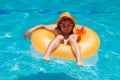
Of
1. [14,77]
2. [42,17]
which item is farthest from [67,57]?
[42,17]

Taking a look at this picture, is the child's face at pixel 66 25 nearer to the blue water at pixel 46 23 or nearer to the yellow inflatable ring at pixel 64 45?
the yellow inflatable ring at pixel 64 45

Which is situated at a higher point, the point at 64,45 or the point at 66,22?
the point at 66,22

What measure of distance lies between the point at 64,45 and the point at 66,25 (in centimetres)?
45

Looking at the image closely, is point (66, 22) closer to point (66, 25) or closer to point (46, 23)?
point (66, 25)

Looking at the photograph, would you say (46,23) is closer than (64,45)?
No

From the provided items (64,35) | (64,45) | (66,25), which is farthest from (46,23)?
(64,45)

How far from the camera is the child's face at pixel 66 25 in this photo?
17.1 ft

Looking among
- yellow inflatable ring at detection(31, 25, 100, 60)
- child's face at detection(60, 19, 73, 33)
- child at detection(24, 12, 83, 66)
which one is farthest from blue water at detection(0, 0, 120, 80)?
child's face at detection(60, 19, 73, 33)

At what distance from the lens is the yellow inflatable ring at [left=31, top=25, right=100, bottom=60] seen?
4809 millimetres

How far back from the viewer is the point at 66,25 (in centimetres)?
525

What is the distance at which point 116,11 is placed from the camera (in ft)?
30.1

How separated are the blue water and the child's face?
54 centimetres

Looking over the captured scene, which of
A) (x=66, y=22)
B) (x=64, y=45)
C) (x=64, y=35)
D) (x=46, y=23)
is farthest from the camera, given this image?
(x=46, y=23)

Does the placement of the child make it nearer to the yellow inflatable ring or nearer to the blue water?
the yellow inflatable ring
